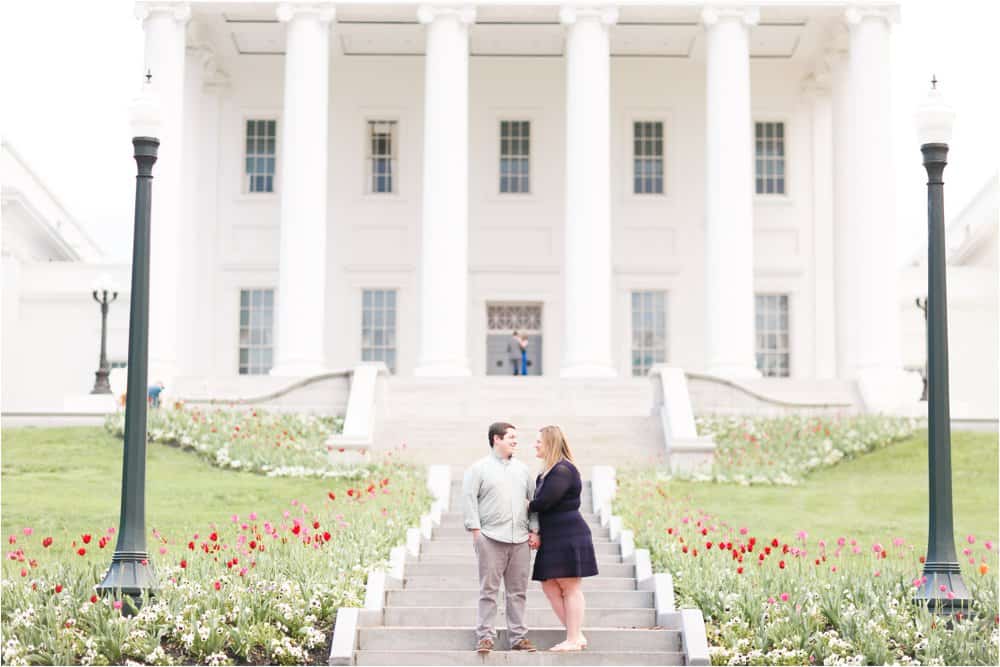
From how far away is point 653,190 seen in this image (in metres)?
39.3

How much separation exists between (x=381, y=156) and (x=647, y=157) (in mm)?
7850

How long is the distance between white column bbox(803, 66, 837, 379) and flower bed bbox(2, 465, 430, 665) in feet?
89.0

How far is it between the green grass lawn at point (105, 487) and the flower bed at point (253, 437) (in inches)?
11.7

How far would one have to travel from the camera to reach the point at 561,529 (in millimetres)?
11102

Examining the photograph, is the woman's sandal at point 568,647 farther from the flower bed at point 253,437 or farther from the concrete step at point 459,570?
the flower bed at point 253,437

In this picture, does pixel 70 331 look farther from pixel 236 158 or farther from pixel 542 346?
pixel 542 346

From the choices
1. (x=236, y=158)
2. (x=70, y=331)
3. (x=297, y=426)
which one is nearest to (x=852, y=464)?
(x=297, y=426)

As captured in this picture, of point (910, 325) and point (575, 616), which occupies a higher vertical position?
point (910, 325)

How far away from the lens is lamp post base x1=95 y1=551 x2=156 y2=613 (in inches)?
460

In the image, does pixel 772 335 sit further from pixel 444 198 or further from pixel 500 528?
pixel 500 528

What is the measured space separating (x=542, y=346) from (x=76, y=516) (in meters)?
22.2

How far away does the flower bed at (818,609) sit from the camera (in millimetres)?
11234

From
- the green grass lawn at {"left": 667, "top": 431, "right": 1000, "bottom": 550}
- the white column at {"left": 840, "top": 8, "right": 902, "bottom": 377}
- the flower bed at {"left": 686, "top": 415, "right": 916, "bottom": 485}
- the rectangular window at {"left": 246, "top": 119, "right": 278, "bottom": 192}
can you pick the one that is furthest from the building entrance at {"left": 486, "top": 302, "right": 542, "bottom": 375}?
the green grass lawn at {"left": 667, "top": 431, "right": 1000, "bottom": 550}

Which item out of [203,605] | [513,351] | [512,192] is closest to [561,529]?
Answer: [203,605]
